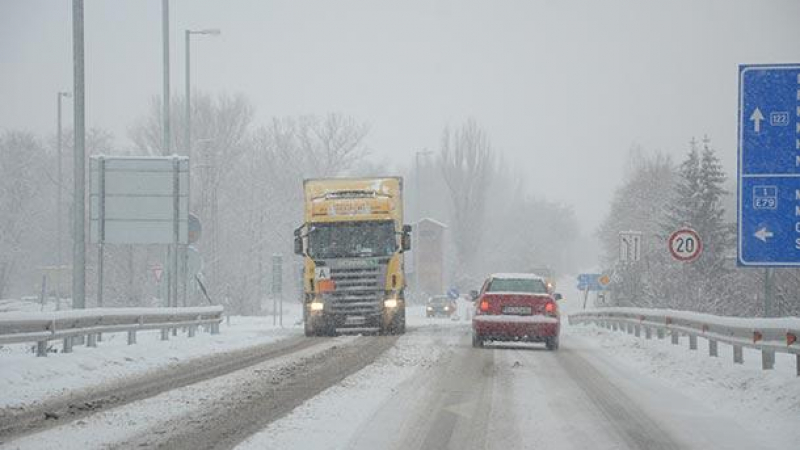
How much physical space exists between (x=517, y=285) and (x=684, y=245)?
3.62 meters

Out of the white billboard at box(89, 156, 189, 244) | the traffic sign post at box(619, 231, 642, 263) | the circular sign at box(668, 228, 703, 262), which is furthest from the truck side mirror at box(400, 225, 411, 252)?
the circular sign at box(668, 228, 703, 262)

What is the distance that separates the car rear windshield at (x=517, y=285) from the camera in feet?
80.6

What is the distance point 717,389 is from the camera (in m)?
14.6

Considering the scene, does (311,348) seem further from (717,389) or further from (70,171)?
(70,171)

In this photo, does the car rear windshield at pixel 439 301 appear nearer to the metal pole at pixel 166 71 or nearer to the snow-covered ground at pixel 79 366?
the metal pole at pixel 166 71

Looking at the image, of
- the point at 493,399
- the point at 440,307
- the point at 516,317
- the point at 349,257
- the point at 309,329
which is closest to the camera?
the point at 493,399

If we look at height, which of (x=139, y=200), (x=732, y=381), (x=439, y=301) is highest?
(x=139, y=200)

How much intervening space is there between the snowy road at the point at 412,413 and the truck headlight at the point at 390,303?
35.6 ft

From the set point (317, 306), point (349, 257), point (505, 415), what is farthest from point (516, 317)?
point (505, 415)

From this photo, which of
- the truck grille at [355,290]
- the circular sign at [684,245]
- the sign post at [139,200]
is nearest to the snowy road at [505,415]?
the circular sign at [684,245]

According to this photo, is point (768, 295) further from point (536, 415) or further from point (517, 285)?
point (517, 285)

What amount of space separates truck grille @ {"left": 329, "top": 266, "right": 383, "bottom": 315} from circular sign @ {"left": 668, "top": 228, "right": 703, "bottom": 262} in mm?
8929

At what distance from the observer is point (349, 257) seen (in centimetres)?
2964

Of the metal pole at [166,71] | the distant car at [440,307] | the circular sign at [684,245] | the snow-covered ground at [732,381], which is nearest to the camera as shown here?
the snow-covered ground at [732,381]
